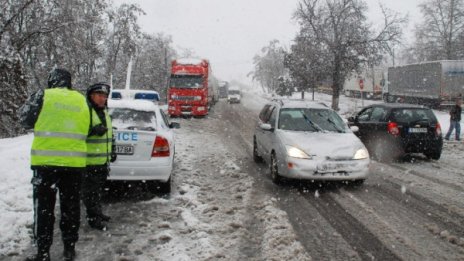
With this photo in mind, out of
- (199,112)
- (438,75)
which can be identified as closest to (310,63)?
(438,75)

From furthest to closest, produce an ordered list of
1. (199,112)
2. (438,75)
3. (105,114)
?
(438,75)
(199,112)
(105,114)

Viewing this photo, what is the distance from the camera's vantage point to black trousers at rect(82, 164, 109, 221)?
5410 mm

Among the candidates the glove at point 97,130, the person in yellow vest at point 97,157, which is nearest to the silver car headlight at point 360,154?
the person in yellow vest at point 97,157

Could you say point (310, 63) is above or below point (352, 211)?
above

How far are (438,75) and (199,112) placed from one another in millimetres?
18518

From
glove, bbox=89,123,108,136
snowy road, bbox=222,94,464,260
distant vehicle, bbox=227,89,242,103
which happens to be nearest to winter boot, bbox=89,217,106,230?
glove, bbox=89,123,108,136

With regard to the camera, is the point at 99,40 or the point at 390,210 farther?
the point at 99,40

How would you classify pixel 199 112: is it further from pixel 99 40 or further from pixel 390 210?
pixel 390 210

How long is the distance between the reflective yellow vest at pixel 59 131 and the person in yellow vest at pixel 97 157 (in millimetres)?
719

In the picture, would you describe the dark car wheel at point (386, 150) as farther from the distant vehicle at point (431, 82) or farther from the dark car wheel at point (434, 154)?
the distant vehicle at point (431, 82)

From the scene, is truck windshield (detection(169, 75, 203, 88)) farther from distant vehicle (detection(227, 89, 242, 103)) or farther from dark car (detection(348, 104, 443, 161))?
distant vehicle (detection(227, 89, 242, 103))

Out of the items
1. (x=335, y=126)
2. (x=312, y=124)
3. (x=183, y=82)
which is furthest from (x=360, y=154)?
(x=183, y=82)

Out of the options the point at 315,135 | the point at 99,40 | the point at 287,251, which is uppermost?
the point at 99,40

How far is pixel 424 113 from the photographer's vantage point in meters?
11.3
